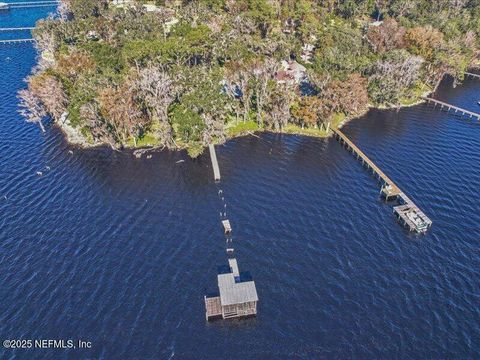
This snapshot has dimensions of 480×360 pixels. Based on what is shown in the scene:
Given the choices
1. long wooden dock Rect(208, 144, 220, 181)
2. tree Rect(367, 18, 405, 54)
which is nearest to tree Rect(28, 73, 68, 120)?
long wooden dock Rect(208, 144, 220, 181)

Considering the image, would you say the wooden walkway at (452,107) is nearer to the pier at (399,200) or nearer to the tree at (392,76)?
the tree at (392,76)

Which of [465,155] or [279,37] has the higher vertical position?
[279,37]

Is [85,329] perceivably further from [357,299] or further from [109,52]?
[109,52]

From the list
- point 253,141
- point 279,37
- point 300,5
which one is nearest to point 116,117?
point 253,141

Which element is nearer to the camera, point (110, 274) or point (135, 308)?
point (135, 308)

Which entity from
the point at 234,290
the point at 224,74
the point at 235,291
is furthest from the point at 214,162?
the point at 235,291

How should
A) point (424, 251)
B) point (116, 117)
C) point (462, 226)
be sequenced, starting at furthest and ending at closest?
point (116, 117) → point (462, 226) → point (424, 251)

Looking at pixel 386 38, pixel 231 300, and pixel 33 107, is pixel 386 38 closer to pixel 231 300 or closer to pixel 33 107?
pixel 33 107
